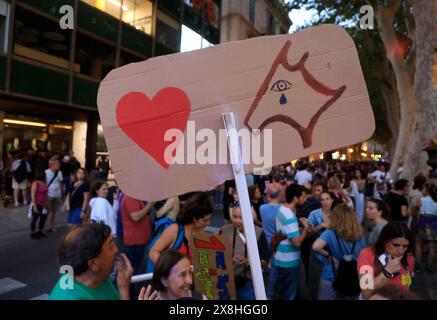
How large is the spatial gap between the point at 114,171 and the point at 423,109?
12.3 meters

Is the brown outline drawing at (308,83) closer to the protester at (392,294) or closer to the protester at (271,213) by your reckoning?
the protester at (392,294)

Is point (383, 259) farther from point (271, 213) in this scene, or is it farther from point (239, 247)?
point (271, 213)

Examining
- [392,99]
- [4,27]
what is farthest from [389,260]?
[392,99]

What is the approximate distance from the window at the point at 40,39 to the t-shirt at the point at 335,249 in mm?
12779

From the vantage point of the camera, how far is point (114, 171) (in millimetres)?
1657

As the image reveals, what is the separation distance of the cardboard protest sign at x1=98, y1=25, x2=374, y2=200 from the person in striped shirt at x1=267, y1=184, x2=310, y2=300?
7.15 ft

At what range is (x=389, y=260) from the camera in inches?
101

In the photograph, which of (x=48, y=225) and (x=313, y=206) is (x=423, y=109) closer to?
(x=313, y=206)

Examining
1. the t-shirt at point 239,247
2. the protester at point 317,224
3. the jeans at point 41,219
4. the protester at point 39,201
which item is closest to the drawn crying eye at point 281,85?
the t-shirt at point 239,247

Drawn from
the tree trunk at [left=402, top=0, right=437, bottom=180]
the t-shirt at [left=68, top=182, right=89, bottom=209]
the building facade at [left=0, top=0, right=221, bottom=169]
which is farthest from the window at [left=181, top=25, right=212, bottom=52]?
the t-shirt at [left=68, top=182, right=89, bottom=209]

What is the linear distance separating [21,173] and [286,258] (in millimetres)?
9494
